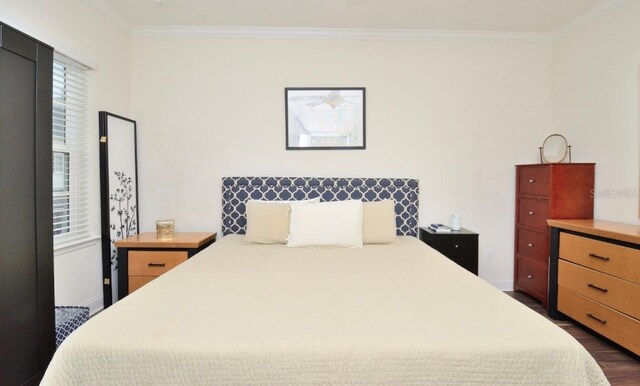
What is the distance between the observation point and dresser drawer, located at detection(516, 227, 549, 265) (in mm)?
3107

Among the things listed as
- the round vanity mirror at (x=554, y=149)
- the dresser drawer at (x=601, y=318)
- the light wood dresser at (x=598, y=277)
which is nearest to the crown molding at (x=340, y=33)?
the round vanity mirror at (x=554, y=149)

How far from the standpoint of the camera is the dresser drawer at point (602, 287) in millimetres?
2223

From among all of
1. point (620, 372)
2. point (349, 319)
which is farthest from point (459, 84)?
point (349, 319)

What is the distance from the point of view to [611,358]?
89.4 inches

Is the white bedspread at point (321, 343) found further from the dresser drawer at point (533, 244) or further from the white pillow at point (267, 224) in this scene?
the dresser drawer at point (533, 244)

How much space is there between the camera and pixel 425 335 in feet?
4.00

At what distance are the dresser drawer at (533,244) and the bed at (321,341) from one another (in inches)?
71.6

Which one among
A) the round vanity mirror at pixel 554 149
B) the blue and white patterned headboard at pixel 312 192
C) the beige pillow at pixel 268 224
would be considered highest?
the round vanity mirror at pixel 554 149

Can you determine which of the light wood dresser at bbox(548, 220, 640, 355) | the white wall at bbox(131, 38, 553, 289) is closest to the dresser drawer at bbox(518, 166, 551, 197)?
the white wall at bbox(131, 38, 553, 289)

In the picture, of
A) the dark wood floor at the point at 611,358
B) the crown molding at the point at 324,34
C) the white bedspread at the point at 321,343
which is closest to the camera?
the white bedspread at the point at 321,343

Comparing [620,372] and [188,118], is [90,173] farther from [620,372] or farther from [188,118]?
[620,372]

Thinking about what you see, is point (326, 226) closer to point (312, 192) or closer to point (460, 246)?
point (312, 192)

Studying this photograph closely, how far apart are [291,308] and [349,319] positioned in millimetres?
257

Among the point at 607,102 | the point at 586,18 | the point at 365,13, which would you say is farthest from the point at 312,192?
the point at 586,18
